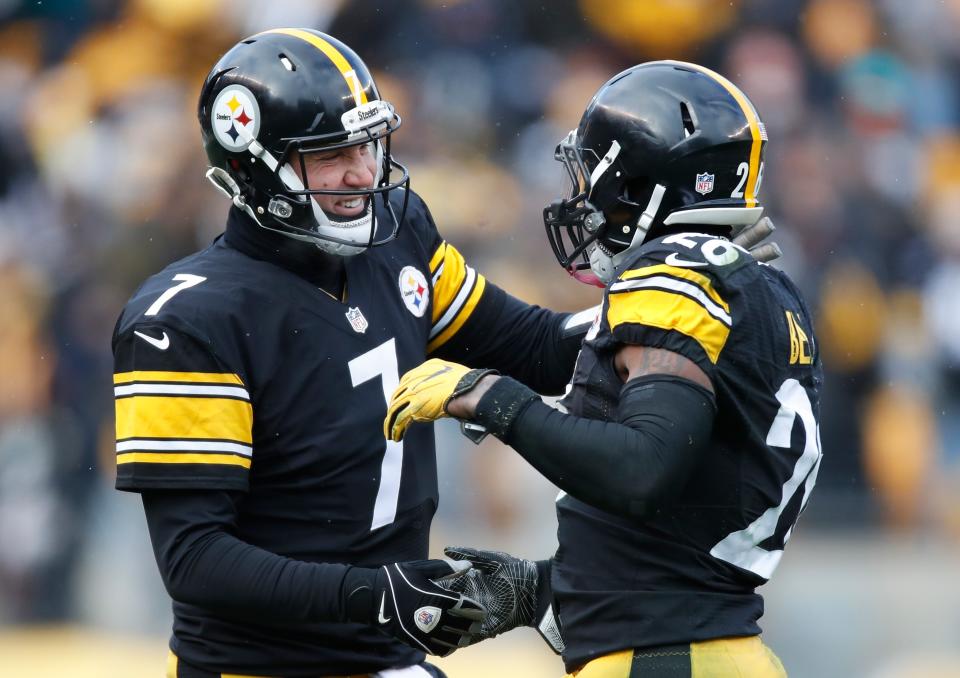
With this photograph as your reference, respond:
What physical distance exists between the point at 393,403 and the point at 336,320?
44 centimetres

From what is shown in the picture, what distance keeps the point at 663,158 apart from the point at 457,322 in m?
0.88

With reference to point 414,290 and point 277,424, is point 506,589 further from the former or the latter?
point 414,290

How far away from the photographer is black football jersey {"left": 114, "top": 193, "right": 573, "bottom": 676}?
261 centimetres

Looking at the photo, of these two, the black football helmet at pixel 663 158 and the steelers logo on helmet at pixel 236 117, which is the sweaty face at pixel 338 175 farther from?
the black football helmet at pixel 663 158

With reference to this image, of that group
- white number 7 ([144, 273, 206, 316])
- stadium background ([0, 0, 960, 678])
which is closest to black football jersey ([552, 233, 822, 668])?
white number 7 ([144, 273, 206, 316])

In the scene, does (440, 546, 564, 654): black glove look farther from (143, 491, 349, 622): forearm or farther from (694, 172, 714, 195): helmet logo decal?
(694, 172, 714, 195): helmet logo decal

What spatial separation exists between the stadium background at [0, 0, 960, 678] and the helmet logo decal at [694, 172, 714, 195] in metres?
3.34

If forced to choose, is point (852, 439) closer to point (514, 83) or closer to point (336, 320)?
point (514, 83)

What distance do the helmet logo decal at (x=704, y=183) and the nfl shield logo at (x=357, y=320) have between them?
0.81m

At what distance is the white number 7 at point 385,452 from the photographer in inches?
112

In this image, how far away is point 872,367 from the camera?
6.48 metres

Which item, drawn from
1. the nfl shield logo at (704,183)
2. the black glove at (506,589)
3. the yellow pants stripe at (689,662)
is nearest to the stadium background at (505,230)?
the black glove at (506,589)

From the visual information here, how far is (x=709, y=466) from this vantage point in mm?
2445

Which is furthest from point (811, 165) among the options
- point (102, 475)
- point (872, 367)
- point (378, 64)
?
point (102, 475)
